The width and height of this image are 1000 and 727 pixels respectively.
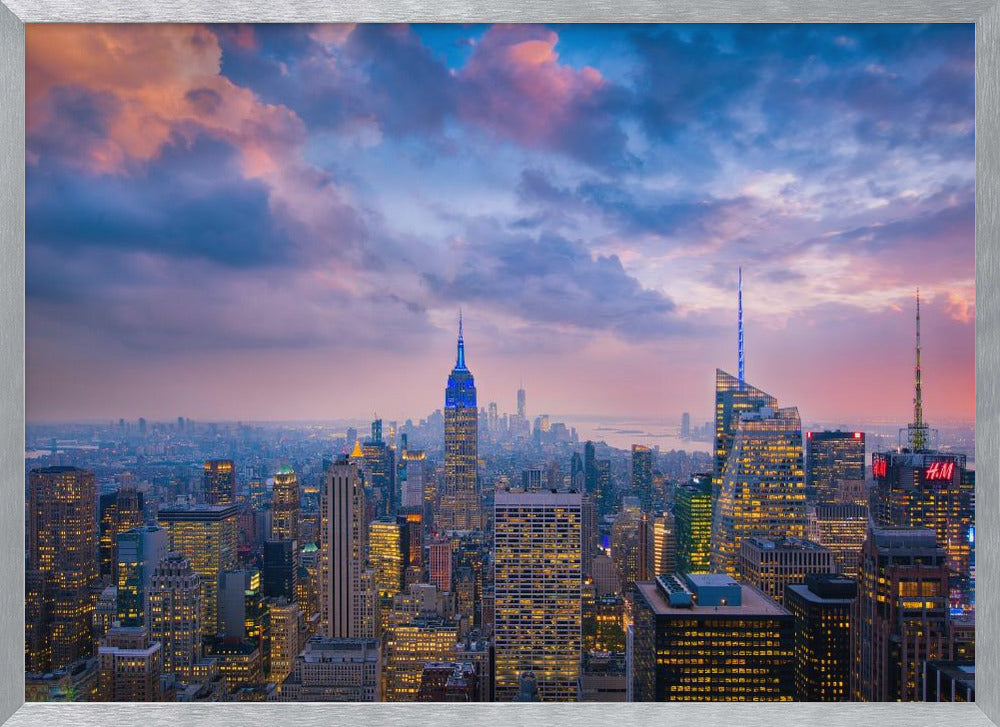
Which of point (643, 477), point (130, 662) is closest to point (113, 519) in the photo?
point (130, 662)

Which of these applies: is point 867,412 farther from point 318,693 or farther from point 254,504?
point 254,504

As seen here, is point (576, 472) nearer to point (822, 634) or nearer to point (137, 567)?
point (822, 634)

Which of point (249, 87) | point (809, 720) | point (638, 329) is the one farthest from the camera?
point (638, 329)

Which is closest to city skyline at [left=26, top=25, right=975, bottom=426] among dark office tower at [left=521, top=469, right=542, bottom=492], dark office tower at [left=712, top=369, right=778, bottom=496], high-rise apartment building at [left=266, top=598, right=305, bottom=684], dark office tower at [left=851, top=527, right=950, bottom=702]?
dark office tower at [left=712, top=369, right=778, bottom=496]

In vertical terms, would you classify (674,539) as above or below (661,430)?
below

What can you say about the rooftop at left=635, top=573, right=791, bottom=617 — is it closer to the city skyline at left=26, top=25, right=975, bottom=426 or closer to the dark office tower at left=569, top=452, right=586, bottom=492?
the dark office tower at left=569, top=452, right=586, bottom=492

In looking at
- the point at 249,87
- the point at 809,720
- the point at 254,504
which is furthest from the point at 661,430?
the point at 249,87
